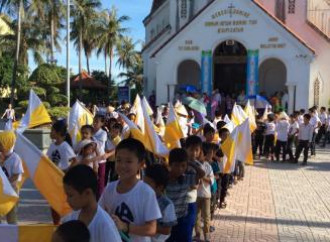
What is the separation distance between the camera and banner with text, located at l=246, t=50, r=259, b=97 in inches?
1007

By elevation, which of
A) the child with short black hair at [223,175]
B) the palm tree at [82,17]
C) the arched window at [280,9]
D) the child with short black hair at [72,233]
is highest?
the palm tree at [82,17]

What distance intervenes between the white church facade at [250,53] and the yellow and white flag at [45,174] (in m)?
22.0

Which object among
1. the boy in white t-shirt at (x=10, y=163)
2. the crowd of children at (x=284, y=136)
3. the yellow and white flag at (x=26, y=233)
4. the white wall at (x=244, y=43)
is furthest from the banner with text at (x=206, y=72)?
the yellow and white flag at (x=26, y=233)

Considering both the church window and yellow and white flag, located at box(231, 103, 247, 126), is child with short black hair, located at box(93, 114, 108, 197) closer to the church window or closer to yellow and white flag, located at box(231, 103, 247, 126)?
yellow and white flag, located at box(231, 103, 247, 126)

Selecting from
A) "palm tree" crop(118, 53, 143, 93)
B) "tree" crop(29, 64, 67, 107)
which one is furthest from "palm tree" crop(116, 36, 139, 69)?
"tree" crop(29, 64, 67, 107)

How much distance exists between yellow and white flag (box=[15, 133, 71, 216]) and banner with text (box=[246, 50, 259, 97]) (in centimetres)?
2185

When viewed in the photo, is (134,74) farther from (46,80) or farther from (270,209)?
(270,209)

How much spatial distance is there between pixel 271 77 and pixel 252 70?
3501 millimetres

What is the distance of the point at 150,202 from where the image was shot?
346cm

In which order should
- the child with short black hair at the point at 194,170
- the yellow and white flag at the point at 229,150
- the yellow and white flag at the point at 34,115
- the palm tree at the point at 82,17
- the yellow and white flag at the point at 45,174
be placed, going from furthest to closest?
the palm tree at the point at 82,17
the yellow and white flag at the point at 229,150
the yellow and white flag at the point at 34,115
the child with short black hair at the point at 194,170
the yellow and white flag at the point at 45,174

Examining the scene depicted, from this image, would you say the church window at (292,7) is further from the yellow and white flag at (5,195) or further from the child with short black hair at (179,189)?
the yellow and white flag at (5,195)

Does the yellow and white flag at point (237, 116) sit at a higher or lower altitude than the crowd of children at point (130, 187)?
higher

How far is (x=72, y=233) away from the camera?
267cm

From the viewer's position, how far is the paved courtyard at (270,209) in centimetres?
759
